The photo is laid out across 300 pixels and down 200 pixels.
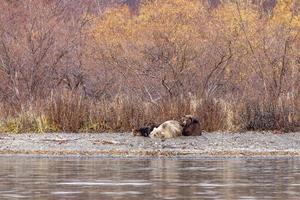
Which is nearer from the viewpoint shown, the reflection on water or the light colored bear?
the reflection on water

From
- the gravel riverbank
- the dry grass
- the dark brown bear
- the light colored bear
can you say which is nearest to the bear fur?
the light colored bear

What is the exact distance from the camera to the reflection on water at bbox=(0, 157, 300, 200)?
39.4 ft

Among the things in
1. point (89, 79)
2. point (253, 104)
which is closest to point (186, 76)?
point (89, 79)

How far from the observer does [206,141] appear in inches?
1000

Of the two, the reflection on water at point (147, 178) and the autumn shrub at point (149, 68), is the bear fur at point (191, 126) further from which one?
the reflection on water at point (147, 178)

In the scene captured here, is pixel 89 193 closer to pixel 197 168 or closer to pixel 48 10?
pixel 197 168

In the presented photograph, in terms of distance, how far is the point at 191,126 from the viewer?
26.2 meters

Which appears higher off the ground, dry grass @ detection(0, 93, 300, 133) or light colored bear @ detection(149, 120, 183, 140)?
dry grass @ detection(0, 93, 300, 133)

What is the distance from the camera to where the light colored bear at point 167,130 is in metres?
25.8

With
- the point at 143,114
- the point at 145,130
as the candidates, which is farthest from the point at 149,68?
the point at 145,130

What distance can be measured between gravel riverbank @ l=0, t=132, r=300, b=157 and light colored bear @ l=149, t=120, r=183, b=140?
246 millimetres

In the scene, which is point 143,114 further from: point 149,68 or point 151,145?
point 149,68

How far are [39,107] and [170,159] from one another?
10001 millimetres

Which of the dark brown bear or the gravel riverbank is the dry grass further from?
the dark brown bear
